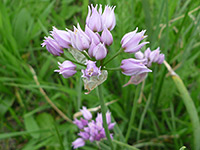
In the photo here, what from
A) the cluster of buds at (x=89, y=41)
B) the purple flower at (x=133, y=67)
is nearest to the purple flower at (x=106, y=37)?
the cluster of buds at (x=89, y=41)

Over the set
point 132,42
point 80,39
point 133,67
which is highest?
point 80,39

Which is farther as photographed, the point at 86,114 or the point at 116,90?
the point at 116,90

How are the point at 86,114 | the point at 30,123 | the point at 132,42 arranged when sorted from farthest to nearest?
the point at 30,123
the point at 86,114
the point at 132,42

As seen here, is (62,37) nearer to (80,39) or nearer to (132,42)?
(80,39)

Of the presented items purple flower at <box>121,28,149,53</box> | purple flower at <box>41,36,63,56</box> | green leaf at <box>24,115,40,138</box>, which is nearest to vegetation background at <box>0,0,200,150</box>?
green leaf at <box>24,115,40,138</box>

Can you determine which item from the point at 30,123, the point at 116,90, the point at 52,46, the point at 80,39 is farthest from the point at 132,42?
the point at 30,123

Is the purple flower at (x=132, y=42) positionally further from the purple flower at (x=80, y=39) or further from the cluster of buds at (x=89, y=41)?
the purple flower at (x=80, y=39)

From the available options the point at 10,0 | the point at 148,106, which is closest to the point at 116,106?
the point at 148,106

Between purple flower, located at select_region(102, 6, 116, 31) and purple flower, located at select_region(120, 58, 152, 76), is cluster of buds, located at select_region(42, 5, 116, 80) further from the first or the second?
purple flower, located at select_region(120, 58, 152, 76)
